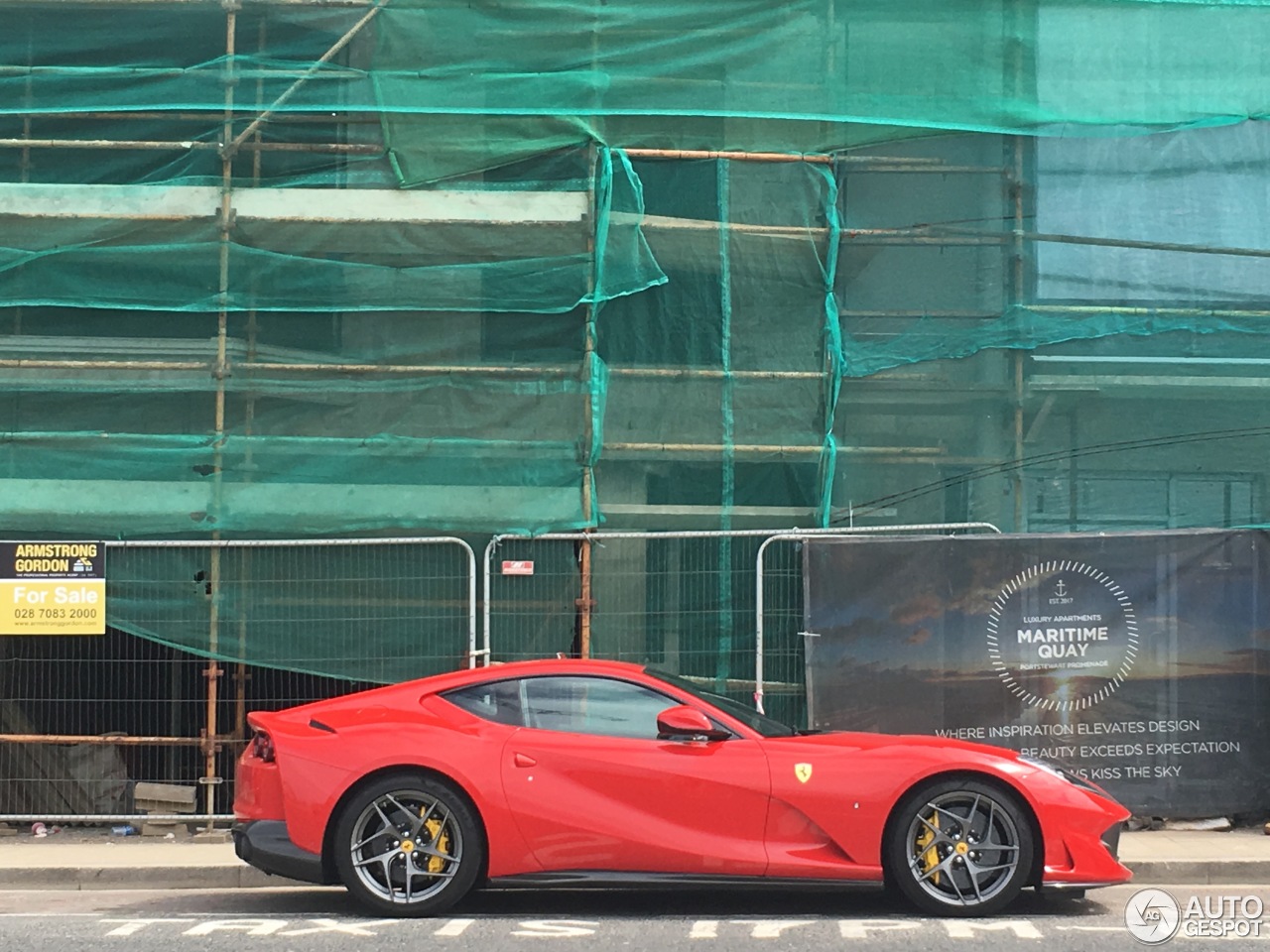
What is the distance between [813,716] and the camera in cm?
1070

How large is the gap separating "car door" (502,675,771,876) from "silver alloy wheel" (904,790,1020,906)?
0.74m

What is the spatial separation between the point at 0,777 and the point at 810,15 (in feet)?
25.9

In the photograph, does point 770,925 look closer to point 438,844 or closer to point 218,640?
point 438,844

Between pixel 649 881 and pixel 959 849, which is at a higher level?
pixel 959 849

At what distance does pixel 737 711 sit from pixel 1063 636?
3552 millimetres

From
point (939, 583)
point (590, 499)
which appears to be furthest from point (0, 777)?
point (939, 583)

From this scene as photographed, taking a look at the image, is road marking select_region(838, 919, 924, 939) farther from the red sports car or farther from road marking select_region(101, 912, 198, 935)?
road marking select_region(101, 912, 198, 935)

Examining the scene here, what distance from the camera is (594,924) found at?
24.2 feet

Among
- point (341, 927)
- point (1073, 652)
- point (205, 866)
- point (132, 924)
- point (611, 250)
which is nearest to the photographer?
point (341, 927)

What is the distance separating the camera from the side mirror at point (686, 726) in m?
7.67

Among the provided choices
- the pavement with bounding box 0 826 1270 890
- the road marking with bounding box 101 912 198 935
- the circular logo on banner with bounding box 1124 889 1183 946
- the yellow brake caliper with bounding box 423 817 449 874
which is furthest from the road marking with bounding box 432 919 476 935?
the circular logo on banner with bounding box 1124 889 1183 946

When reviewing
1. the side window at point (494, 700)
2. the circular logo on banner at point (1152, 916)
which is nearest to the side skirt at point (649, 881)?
the side window at point (494, 700)

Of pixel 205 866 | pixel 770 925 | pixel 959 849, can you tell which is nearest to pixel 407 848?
pixel 770 925

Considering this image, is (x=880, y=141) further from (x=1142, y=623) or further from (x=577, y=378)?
(x=1142, y=623)
